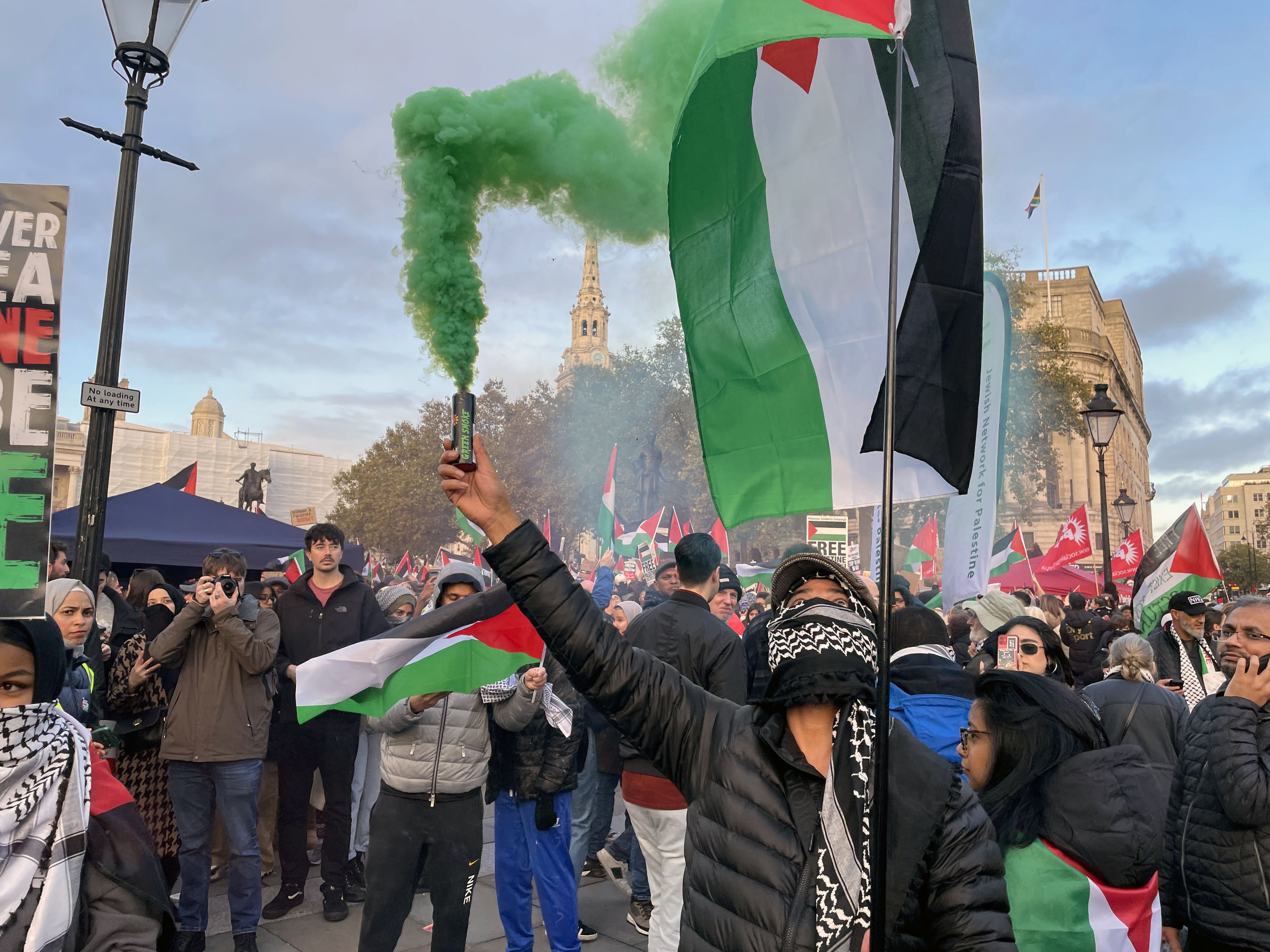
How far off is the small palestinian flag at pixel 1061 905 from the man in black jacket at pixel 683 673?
74.9 inches

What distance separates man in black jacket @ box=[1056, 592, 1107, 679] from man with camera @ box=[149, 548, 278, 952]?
746cm

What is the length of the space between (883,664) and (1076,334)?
61.4 metres

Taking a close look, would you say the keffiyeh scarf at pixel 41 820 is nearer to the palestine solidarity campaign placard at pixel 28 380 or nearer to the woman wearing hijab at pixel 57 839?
the woman wearing hijab at pixel 57 839

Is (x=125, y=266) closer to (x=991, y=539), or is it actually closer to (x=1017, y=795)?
(x=1017, y=795)

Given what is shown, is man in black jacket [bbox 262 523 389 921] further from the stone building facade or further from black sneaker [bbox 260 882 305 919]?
the stone building facade

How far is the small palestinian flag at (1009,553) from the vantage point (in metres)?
16.0

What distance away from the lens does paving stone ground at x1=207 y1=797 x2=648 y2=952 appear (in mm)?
5168

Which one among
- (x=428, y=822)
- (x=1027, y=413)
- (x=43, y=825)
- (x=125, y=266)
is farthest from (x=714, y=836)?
(x=1027, y=413)

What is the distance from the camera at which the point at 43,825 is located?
7.05 ft

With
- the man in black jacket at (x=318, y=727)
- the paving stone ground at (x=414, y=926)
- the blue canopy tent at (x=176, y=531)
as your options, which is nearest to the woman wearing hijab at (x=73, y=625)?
the man in black jacket at (x=318, y=727)

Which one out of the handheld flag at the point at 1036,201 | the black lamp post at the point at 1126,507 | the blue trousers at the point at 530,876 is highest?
the handheld flag at the point at 1036,201

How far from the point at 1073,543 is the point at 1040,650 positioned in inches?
627

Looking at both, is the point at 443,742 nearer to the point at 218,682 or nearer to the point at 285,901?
the point at 218,682

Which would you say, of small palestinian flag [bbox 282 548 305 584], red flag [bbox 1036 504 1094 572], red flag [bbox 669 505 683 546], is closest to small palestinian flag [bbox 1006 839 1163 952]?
small palestinian flag [bbox 282 548 305 584]
